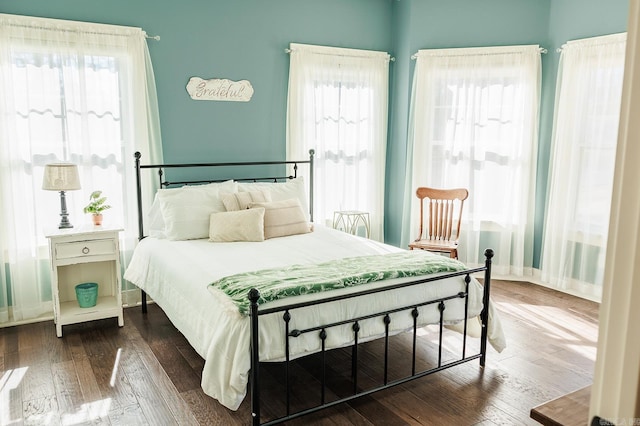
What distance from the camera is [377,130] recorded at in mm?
5512

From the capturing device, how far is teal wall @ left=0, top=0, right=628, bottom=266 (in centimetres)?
438

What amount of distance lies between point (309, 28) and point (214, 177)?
68.8 inches

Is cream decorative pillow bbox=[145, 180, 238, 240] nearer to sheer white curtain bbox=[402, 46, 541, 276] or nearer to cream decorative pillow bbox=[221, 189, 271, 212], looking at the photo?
cream decorative pillow bbox=[221, 189, 271, 212]

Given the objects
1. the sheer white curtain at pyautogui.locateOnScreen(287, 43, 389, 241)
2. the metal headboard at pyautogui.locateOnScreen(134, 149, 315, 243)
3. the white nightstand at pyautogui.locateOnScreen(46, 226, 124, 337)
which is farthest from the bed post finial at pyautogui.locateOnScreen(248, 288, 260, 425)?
the sheer white curtain at pyautogui.locateOnScreen(287, 43, 389, 241)

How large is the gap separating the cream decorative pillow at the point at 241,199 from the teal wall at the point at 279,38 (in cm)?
64

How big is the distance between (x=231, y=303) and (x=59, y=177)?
1.92 m

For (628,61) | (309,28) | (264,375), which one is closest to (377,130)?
(309,28)

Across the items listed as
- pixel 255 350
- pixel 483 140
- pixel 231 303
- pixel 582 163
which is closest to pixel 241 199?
pixel 231 303

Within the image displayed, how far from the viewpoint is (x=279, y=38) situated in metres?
4.91

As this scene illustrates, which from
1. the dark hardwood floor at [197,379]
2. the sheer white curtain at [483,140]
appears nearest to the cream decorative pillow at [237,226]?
the dark hardwood floor at [197,379]

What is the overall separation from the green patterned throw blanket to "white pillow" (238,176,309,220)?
4.41ft

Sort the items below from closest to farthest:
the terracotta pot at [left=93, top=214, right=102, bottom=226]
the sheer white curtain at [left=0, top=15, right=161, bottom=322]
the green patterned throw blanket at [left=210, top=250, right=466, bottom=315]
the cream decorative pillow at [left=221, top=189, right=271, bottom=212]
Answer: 1. the green patterned throw blanket at [left=210, top=250, right=466, bottom=315]
2. the sheer white curtain at [left=0, top=15, right=161, bottom=322]
3. the terracotta pot at [left=93, top=214, right=102, bottom=226]
4. the cream decorative pillow at [left=221, top=189, right=271, bottom=212]

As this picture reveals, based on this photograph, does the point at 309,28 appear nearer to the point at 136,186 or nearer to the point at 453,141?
the point at 453,141

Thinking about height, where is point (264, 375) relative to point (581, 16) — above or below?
below
